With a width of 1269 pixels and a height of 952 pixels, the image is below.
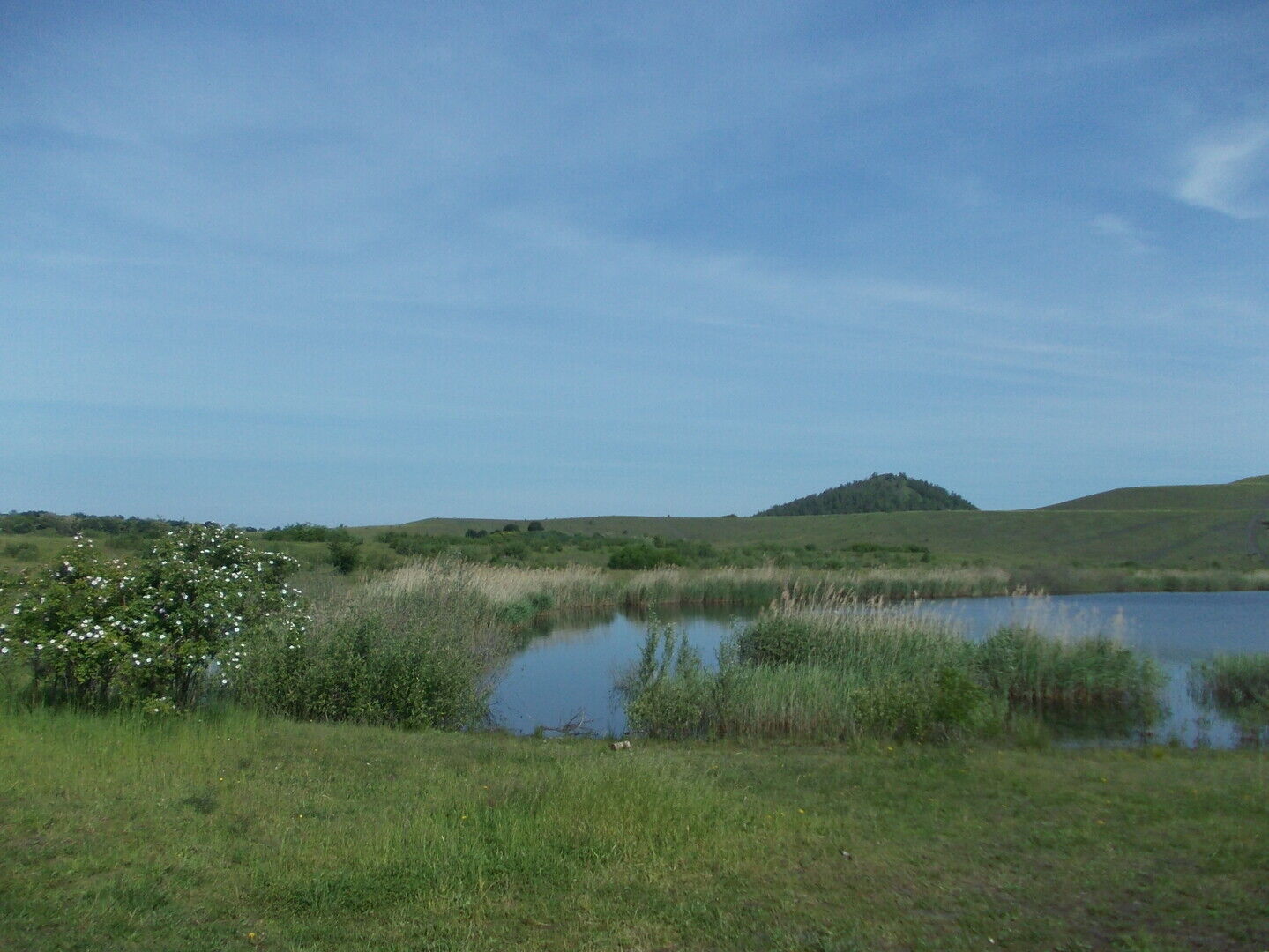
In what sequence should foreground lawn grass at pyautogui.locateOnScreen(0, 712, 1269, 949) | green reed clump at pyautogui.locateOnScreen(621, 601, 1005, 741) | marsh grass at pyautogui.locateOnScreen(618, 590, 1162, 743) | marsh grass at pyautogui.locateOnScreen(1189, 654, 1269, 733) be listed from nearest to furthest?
1. foreground lawn grass at pyautogui.locateOnScreen(0, 712, 1269, 949)
2. green reed clump at pyautogui.locateOnScreen(621, 601, 1005, 741)
3. marsh grass at pyautogui.locateOnScreen(618, 590, 1162, 743)
4. marsh grass at pyautogui.locateOnScreen(1189, 654, 1269, 733)

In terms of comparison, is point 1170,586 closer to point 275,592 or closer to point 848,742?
point 848,742

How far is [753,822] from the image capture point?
6.38 metres

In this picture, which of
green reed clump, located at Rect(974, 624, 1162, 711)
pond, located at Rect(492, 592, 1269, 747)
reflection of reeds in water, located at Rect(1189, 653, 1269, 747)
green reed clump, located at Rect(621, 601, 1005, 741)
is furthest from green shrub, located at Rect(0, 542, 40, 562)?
reflection of reeds in water, located at Rect(1189, 653, 1269, 747)

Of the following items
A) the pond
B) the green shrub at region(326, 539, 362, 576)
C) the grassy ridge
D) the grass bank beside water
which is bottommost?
the pond

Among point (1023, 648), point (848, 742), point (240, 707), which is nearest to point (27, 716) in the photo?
point (240, 707)

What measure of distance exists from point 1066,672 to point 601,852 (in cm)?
1169

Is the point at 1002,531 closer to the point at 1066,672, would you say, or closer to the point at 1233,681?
the point at 1233,681

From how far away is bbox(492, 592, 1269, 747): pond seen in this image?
1384 centimetres

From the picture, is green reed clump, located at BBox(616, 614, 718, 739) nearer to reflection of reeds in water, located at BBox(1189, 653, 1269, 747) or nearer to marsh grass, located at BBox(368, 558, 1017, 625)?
reflection of reeds in water, located at BBox(1189, 653, 1269, 747)

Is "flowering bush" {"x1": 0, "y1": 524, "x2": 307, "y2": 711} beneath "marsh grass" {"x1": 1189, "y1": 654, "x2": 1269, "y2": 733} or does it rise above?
above

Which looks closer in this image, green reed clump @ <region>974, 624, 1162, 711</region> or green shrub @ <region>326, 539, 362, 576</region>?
green reed clump @ <region>974, 624, 1162, 711</region>

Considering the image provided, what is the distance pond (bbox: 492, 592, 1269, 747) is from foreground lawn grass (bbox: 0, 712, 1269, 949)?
5274mm

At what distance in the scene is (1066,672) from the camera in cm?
1507

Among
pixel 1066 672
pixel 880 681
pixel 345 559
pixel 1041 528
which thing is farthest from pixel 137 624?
pixel 1041 528
